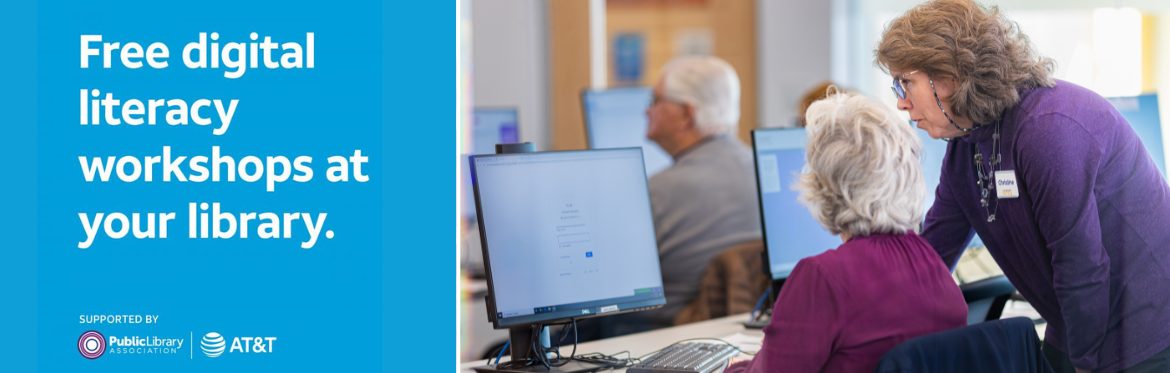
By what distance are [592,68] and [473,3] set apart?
751 mm

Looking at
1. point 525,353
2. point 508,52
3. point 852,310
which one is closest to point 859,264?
point 852,310

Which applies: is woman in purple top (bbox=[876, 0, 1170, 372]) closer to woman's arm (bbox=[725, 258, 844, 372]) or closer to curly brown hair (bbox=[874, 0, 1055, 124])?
curly brown hair (bbox=[874, 0, 1055, 124])

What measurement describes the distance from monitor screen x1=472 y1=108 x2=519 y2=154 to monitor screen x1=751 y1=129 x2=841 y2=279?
2.01 meters

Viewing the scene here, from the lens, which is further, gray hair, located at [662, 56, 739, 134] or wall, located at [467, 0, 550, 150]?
wall, located at [467, 0, 550, 150]

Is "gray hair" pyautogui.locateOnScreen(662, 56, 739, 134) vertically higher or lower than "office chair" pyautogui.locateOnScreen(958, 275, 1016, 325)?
higher

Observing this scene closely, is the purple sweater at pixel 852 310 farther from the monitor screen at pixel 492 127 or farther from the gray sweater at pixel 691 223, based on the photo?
the monitor screen at pixel 492 127

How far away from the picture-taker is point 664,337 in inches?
108

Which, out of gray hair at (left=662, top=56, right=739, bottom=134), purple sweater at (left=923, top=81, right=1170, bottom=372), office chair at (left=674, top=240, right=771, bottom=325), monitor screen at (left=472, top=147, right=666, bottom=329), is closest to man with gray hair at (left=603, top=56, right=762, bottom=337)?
gray hair at (left=662, top=56, right=739, bottom=134)

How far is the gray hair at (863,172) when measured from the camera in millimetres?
1904

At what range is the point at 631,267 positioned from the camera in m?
2.36

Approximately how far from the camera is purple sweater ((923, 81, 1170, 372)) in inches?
74.5
